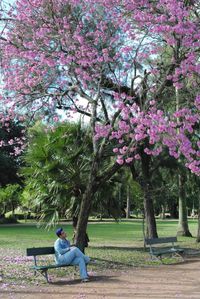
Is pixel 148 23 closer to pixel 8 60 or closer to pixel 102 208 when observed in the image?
pixel 8 60

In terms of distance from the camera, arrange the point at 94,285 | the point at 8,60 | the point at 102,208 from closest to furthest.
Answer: the point at 94,285, the point at 8,60, the point at 102,208

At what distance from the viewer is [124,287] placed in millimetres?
8648

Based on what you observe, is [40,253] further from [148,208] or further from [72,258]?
[148,208]

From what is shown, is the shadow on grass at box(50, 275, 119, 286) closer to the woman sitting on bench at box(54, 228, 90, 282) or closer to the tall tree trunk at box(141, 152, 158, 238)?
the woman sitting on bench at box(54, 228, 90, 282)

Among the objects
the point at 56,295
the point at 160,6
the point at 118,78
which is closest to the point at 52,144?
the point at 118,78

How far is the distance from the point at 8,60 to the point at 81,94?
216cm

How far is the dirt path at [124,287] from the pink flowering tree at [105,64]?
233 cm

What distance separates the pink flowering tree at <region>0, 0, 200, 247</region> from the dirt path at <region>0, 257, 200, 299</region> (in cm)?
233

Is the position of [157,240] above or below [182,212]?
below

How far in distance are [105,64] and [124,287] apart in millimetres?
5640

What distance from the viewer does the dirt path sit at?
7.84m

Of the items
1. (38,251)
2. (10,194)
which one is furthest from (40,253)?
(10,194)

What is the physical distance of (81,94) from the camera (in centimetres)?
1277

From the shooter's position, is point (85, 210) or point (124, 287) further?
point (85, 210)
